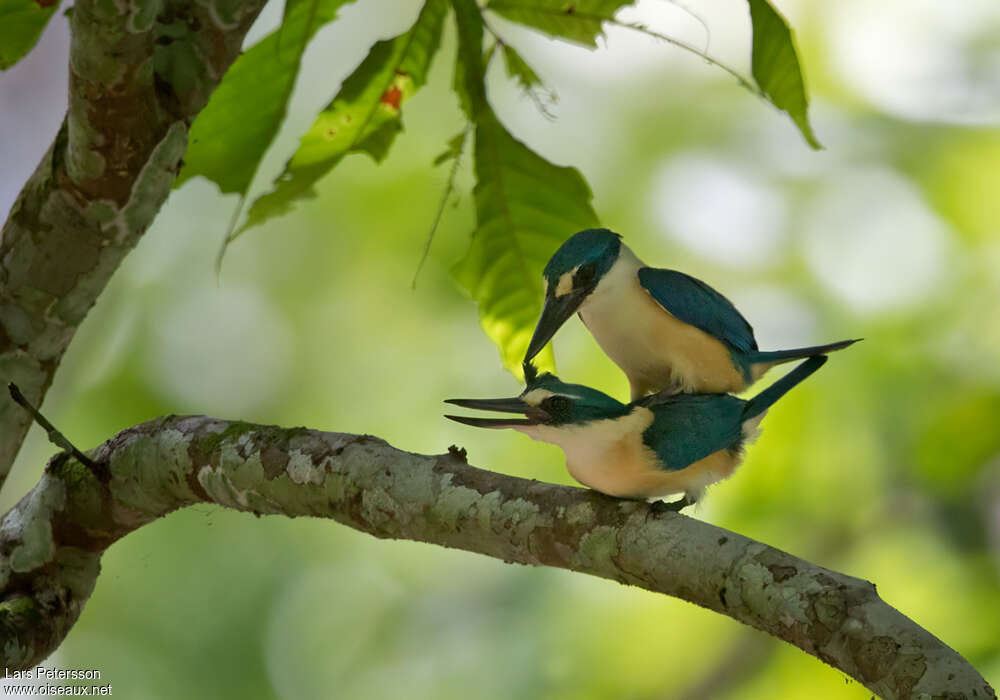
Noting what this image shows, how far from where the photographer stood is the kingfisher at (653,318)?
171cm

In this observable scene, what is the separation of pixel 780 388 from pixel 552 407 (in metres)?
0.44

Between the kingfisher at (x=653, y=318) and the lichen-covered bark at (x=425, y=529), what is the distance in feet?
1.00

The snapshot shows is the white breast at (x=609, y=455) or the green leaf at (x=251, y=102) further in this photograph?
the green leaf at (x=251, y=102)

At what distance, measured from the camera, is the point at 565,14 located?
222 centimetres

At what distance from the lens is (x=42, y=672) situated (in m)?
2.77

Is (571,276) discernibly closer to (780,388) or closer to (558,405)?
(558,405)

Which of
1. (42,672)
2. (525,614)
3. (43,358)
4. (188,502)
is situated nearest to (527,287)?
(188,502)

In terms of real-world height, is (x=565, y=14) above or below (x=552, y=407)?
above

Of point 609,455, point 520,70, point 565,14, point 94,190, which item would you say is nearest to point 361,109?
point 520,70

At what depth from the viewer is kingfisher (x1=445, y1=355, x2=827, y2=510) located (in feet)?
5.24

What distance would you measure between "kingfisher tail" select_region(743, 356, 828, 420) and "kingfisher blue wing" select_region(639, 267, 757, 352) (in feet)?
0.29

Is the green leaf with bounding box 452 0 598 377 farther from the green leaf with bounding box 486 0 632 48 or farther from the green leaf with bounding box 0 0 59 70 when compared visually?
the green leaf with bounding box 0 0 59 70

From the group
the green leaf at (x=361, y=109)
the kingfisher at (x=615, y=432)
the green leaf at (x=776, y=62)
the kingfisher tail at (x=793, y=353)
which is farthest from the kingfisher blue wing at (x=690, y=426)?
the green leaf at (x=361, y=109)

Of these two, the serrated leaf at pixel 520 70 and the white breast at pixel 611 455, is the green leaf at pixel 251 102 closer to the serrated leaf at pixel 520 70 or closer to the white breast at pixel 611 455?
the serrated leaf at pixel 520 70
